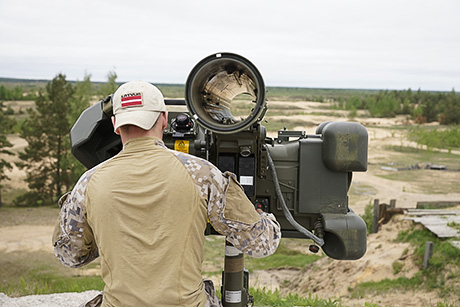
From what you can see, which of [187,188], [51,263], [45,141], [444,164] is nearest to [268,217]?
[187,188]

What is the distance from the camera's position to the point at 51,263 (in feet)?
48.0

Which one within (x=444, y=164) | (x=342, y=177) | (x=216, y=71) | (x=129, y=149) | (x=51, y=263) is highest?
(x=216, y=71)

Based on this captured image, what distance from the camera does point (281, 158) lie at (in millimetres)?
2949

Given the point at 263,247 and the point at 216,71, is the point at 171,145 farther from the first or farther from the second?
the point at 263,247

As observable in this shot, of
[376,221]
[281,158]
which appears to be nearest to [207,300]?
[281,158]

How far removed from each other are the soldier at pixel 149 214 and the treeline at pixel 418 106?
41203 millimetres

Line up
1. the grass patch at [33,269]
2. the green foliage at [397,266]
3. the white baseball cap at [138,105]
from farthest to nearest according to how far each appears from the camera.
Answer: the grass patch at [33,269] → the green foliage at [397,266] → the white baseball cap at [138,105]

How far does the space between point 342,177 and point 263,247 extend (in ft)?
3.19

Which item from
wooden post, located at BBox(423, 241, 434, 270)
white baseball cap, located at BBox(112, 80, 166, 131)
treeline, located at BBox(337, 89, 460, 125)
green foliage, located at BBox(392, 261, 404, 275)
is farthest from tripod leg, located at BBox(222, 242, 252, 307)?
treeline, located at BBox(337, 89, 460, 125)

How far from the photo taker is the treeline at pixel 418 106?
4006 centimetres

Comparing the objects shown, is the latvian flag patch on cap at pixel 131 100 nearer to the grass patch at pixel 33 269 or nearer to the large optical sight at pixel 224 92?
the large optical sight at pixel 224 92

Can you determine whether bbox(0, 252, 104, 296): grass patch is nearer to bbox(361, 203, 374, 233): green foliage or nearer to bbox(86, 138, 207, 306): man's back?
bbox(361, 203, 374, 233): green foliage

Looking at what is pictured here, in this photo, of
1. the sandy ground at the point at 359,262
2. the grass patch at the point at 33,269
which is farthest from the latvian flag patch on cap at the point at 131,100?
the grass patch at the point at 33,269

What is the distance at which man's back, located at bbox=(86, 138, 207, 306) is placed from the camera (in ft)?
6.27
